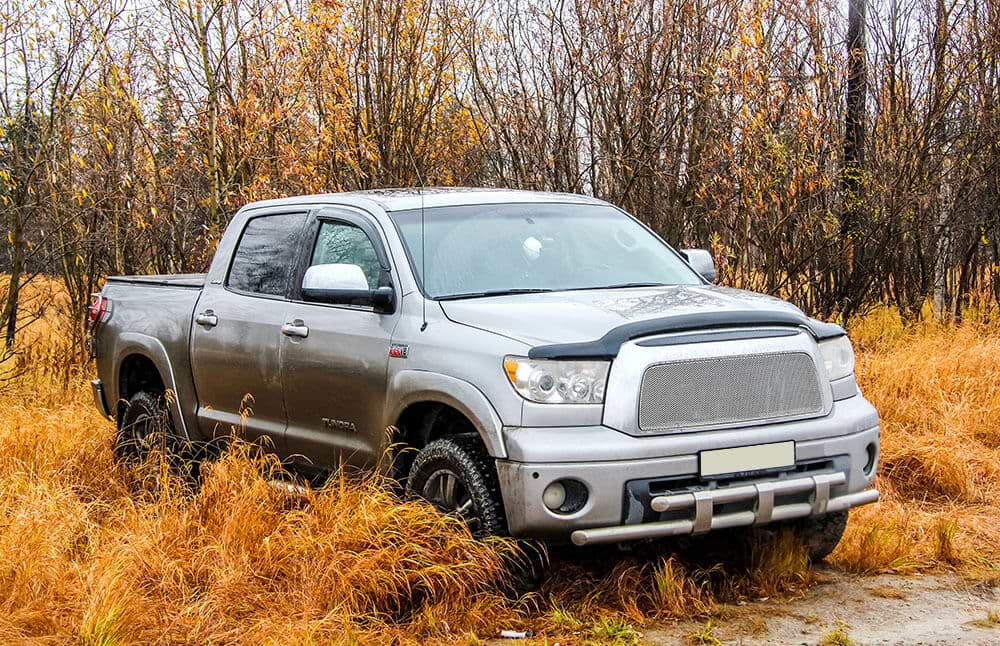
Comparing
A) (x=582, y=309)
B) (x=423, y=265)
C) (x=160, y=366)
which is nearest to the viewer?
(x=582, y=309)

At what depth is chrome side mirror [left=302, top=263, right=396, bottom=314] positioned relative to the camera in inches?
226

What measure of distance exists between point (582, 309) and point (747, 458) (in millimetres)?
902

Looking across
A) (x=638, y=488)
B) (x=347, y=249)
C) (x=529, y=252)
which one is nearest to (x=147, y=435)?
(x=347, y=249)

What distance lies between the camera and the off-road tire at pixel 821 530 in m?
5.71

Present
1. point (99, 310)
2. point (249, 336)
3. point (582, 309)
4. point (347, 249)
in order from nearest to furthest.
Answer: point (582, 309)
point (347, 249)
point (249, 336)
point (99, 310)

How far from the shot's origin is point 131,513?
19.1 feet

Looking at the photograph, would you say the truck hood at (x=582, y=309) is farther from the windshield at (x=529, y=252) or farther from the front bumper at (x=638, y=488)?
the front bumper at (x=638, y=488)

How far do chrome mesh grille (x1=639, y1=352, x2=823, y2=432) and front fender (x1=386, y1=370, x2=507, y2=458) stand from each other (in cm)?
56

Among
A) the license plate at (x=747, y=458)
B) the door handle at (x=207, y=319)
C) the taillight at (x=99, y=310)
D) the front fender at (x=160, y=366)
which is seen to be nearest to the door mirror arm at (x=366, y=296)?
the door handle at (x=207, y=319)

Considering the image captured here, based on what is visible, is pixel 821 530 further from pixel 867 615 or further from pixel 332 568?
pixel 332 568

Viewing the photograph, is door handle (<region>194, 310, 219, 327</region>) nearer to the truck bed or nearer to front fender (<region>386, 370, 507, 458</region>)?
the truck bed

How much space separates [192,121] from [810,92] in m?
5.78

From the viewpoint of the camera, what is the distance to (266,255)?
6926mm

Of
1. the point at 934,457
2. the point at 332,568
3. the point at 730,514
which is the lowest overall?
the point at 934,457
